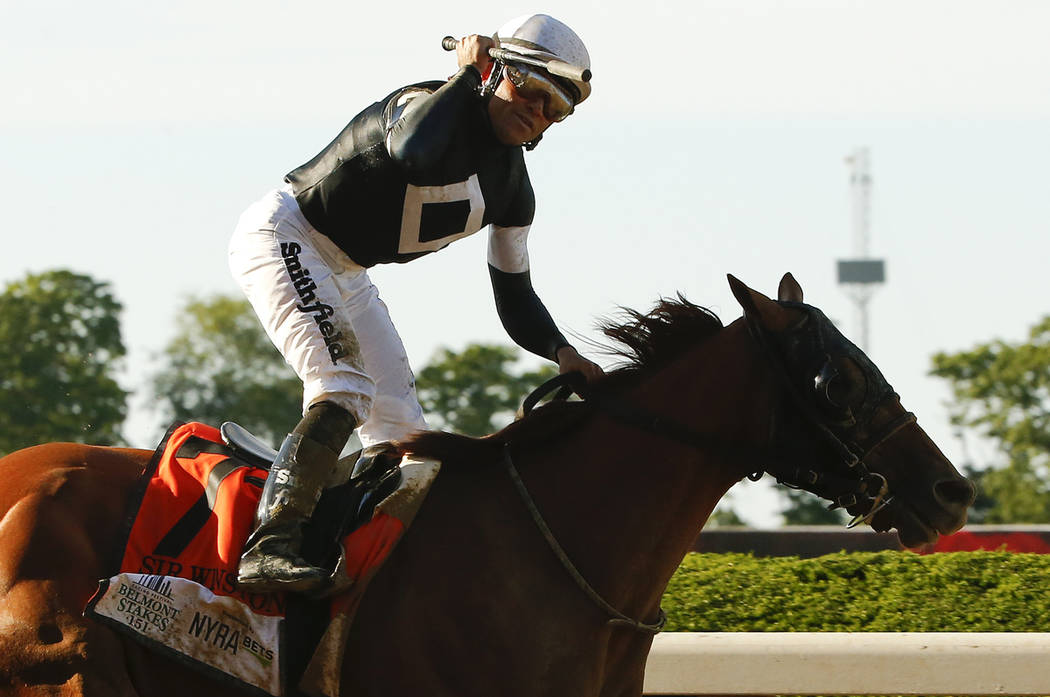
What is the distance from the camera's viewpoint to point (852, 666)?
203 inches

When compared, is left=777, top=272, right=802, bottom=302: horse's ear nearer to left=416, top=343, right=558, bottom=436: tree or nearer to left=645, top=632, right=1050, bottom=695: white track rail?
left=645, top=632, right=1050, bottom=695: white track rail

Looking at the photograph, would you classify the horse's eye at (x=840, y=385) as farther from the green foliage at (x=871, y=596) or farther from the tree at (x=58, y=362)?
the tree at (x=58, y=362)

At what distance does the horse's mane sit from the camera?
4.30 meters

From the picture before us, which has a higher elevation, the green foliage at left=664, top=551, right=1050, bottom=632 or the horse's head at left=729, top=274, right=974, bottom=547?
the horse's head at left=729, top=274, right=974, bottom=547

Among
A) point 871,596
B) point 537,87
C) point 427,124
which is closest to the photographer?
point 427,124

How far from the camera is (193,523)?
4.18 meters

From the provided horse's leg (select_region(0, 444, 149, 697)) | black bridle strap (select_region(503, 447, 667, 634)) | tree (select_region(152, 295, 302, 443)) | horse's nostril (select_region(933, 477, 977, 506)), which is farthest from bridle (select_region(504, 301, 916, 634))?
tree (select_region(152, 295, 302, 443))

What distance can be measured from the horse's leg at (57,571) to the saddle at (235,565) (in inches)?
2.6

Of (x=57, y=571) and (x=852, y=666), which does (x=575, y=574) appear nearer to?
(x=57, y=571)

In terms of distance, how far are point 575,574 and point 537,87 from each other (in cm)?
142

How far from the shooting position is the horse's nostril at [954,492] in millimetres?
4160

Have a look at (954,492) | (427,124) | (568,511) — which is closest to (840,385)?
(954,492)

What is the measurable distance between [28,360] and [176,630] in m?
24.8

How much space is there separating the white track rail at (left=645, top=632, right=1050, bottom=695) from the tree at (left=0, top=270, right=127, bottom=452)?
2147 centimetres
